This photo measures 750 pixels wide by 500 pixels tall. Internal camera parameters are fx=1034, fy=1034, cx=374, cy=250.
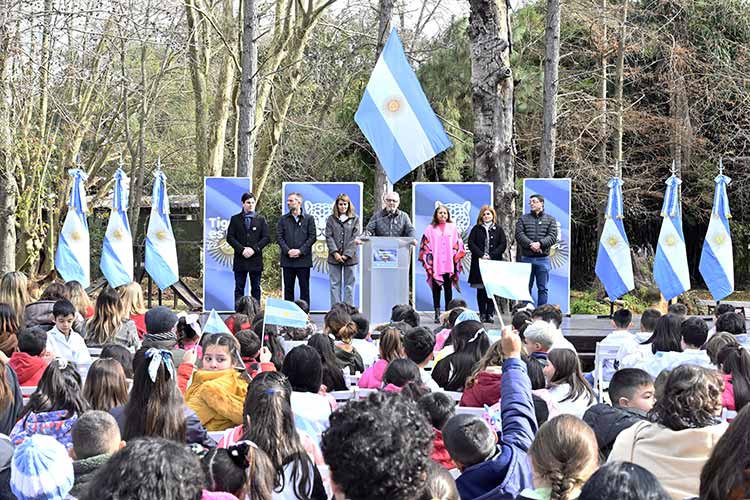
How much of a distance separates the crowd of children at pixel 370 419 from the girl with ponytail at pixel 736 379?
13 millimetres

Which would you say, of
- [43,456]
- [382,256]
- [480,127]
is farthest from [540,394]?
[480,127]

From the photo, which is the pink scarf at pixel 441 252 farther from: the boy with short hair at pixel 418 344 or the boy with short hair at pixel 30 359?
the boy with short hair at pixel 30 359

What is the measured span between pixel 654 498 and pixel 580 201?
24.1 meters

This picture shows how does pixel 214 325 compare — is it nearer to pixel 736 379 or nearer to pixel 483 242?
pixel 736 379

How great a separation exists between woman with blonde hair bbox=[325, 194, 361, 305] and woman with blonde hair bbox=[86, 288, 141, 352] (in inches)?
180

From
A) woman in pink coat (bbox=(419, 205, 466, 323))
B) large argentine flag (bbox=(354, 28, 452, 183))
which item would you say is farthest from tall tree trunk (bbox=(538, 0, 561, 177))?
large argentine flag (bbox=(354, 28, 452, 183))

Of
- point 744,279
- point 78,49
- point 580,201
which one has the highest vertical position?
point 78,49

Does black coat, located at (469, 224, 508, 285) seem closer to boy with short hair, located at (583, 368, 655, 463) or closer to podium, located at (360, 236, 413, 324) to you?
podium, located at (360, 236, 413, 324)

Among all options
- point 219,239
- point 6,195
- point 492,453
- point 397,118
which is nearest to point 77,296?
point 397,118

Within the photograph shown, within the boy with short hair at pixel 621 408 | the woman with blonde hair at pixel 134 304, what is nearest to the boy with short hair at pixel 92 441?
the boy with short hair at pixel 621 408

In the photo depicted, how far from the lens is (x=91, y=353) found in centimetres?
742

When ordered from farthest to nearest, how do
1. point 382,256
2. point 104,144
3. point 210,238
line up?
point 104,144 < point 210,238 < point 382,256

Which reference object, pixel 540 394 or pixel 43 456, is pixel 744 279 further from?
pixel 43 456

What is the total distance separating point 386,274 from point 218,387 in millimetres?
6162
